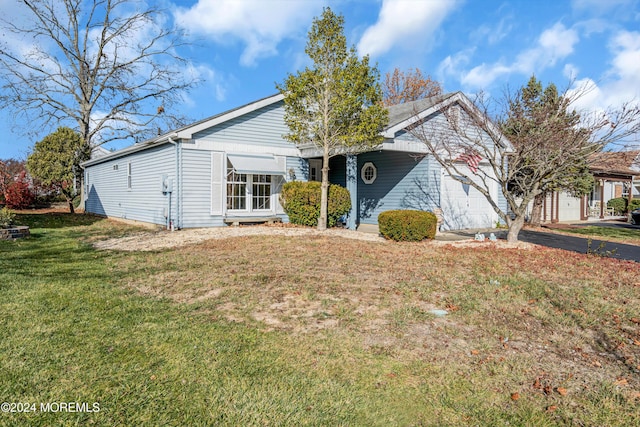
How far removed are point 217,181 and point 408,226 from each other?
21.7 feet

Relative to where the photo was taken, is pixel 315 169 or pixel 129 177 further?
pixel 129 177

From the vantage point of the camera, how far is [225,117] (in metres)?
13.4

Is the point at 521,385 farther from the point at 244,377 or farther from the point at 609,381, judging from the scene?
the point at 244,377

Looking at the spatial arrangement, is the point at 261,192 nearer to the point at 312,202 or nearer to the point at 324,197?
the point at 312,202

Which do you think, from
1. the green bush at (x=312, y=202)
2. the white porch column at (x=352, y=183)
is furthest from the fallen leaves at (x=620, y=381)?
the white porch column at (x=352, y=183)

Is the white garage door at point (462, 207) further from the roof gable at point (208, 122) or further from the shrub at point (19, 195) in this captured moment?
the shrub at point (19, 195)

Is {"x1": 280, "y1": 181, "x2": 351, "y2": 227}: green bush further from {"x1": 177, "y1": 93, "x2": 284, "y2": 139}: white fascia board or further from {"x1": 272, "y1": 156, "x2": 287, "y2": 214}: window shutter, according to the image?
{"x1": 177, "y1": 93, "x2": 284, "y2": 139}: white fascia board

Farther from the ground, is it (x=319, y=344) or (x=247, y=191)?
(x=247, y=191)

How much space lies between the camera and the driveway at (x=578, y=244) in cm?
972

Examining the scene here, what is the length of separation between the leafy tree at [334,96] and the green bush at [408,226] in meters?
2.51

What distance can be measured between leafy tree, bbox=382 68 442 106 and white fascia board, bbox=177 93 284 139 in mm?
19624

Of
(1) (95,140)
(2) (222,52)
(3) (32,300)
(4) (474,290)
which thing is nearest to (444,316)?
(4) (474,290)

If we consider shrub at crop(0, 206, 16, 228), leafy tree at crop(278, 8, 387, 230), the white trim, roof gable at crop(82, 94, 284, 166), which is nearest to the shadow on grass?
the white trim

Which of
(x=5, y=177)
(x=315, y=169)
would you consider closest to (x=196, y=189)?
(x=315, y=169)
